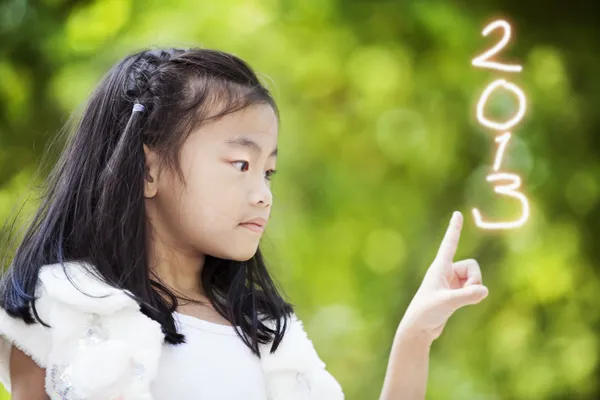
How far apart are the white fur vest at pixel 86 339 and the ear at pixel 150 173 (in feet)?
0.46

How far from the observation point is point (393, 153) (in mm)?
2584

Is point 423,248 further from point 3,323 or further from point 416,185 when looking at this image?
point 3,323

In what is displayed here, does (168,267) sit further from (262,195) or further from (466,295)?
(466,295)

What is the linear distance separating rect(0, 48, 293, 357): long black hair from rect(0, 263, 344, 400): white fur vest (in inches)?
0.8

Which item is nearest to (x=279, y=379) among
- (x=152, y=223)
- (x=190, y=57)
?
(x=152, y=223)

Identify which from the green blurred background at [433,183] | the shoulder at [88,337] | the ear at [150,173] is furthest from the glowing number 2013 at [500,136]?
the shoulder at [88,337]

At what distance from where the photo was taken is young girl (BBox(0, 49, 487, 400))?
1.01 metres

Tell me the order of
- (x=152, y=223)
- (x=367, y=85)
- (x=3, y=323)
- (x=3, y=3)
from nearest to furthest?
1. (x=3, y=323)
2. (x=152, y=223)
3. (x=3, y=3)
4. (x=367, y=85)

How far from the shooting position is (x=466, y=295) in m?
1.13

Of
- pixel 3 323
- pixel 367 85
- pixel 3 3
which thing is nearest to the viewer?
pixel 3 323

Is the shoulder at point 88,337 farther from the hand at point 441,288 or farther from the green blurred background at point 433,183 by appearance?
the green blurred background at point 433,183

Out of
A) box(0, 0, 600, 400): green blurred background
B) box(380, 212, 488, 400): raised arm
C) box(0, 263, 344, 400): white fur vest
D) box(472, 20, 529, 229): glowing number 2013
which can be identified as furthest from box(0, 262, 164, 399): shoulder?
box(0, 0, 600, 400): green blurred background

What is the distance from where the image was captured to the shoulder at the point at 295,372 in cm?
114

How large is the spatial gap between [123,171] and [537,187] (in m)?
1.75
